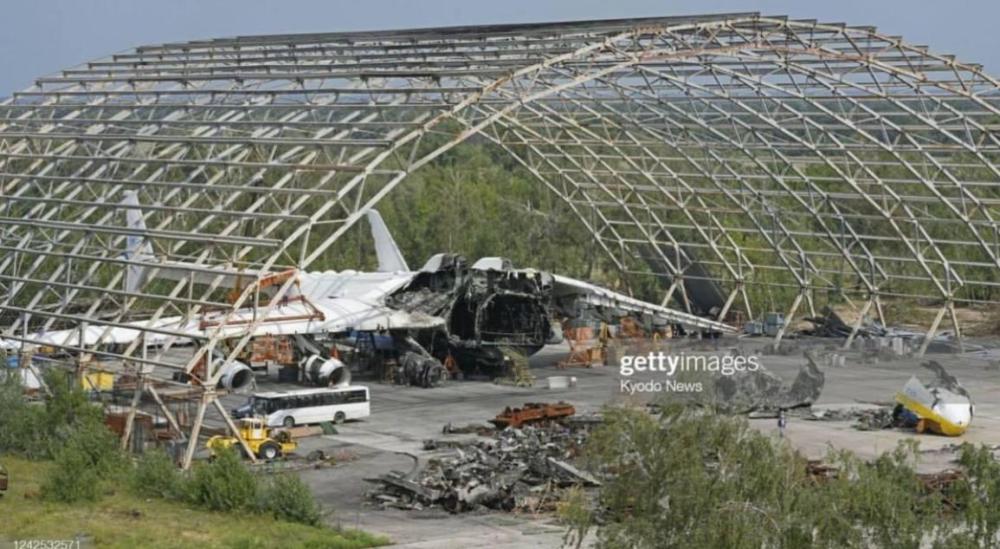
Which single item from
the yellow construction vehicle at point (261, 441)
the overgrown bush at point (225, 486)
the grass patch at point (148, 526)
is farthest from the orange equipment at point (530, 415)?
the grass patch at point (148, 526)

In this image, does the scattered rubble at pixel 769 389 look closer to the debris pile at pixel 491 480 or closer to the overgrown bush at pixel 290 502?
the debris pile at pixel 491 480

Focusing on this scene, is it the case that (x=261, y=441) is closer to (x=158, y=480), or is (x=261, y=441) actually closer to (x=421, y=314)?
(x=158, y=480)

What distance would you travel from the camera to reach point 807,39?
50.9 meters

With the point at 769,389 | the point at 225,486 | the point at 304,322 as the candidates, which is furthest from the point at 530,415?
the point at 225,486

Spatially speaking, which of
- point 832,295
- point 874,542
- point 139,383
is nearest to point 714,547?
point 874,542

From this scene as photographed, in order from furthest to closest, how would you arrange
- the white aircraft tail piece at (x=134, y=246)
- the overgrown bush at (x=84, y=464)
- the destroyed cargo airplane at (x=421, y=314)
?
the destroyed cargo airplane at (x=421, y=314)
the white aircraft tail piece at (x=134, y=246)
the overgrown bush at (x=84, y=464)

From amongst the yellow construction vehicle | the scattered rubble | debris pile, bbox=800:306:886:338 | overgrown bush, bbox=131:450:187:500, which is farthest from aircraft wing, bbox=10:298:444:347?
debris pile, bbox=800:306:886:338

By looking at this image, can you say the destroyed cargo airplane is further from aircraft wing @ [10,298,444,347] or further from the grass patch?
the grass patch

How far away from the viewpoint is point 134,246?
4741 centimetres

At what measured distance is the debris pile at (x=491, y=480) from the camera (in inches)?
1204

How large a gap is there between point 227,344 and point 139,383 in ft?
54.1

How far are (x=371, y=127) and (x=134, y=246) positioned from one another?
9.53 m

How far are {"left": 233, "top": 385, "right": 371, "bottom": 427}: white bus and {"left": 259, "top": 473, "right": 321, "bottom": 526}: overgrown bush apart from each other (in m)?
9.11

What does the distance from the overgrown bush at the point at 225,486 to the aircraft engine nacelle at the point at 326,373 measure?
690 inches
